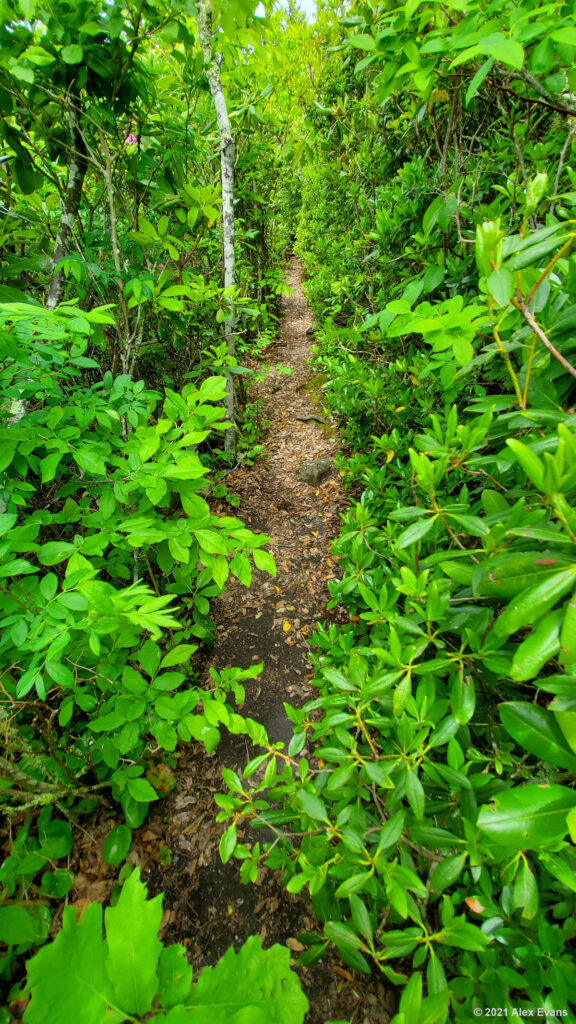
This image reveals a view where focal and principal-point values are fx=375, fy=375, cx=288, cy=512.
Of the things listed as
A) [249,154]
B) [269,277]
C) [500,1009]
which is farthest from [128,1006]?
[269,277]

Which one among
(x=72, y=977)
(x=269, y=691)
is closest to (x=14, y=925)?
(x=72, y=977)

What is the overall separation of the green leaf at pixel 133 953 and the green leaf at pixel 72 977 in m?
0.02

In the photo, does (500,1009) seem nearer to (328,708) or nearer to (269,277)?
(328,708)

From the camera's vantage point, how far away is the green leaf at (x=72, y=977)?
0.53 metres

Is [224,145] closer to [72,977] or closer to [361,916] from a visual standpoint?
[72,977]

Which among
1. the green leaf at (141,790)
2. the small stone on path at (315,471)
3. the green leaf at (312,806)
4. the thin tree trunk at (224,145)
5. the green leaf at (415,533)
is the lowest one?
the green leaf at (141,790)

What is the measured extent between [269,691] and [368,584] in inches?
53.4

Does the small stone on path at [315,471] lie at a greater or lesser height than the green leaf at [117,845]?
greater

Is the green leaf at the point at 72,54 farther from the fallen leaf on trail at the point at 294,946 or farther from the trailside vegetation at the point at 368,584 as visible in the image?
the fallen leaf on trail at the point at 294,946

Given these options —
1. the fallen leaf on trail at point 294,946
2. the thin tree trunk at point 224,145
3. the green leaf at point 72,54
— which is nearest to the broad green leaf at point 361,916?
the fallen leaf on trail at point 294,946

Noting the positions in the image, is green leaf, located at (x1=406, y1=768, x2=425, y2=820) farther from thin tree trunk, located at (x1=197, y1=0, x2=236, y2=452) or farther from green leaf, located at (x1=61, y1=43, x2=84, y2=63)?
A: green leaf, located at (x1=61, y1=43, x2=84, y2=63)

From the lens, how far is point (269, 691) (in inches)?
112

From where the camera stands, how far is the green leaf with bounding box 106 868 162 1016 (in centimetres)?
57

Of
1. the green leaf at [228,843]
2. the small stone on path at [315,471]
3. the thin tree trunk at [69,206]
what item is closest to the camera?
the green leaf at [228,843]
